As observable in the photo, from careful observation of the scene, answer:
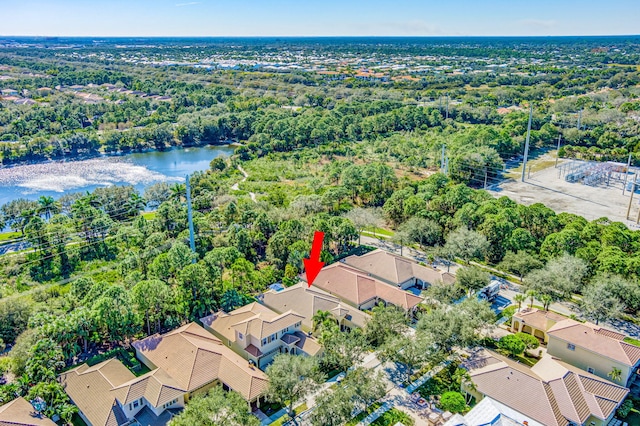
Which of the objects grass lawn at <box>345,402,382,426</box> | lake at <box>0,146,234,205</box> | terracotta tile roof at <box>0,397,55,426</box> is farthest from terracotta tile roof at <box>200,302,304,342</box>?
lake at <box>0,146,234,205</box>

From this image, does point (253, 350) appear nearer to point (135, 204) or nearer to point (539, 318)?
point (539, 318)

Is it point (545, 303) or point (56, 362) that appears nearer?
point (56, 362)

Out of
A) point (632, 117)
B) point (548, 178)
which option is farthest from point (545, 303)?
point (632, 117)

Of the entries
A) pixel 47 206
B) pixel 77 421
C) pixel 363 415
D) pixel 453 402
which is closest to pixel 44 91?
pixel 47 206

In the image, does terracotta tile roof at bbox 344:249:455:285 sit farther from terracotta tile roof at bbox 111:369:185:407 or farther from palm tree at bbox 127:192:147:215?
palm tree at bbox 127:192:147:215

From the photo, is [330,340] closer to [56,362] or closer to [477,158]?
[56,362]

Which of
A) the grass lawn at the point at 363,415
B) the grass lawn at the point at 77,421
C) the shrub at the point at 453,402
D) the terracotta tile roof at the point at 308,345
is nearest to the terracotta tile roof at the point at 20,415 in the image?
the grass lawn at the point at 77,421
